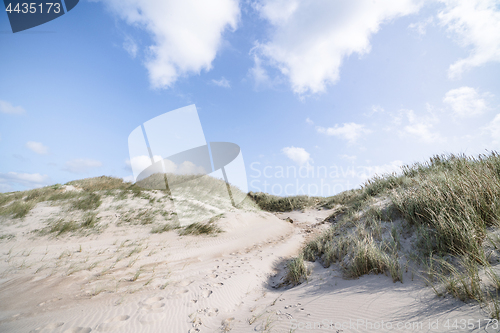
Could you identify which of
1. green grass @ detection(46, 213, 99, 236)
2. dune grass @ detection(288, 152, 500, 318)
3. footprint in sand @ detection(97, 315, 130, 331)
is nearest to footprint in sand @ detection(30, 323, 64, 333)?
footprint in sand @ detection(97, 315, 130, 331)

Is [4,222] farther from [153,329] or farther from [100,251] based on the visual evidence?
[153,329]

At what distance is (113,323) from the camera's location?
287 centimetres

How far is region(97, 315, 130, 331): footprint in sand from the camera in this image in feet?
9.09

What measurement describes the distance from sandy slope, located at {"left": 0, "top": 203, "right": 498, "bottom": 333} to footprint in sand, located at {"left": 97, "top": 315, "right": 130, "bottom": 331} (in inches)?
0.7

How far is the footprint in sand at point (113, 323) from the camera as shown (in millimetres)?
2770

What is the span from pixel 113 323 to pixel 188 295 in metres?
1.25

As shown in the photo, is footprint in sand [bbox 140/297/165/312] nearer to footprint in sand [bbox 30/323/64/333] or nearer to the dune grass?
footprint in sand [bbox 30/323/64/333]

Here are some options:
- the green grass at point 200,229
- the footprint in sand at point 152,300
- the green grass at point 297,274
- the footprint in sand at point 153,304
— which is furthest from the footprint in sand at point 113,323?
the green grass at point 200,229

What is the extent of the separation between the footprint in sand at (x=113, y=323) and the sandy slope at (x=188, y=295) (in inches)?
0.7

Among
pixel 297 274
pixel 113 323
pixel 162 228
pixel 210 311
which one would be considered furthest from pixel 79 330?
pixel 162 228

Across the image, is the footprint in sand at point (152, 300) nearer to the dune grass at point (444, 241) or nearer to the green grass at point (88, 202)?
the dune grass at point (444, 241)

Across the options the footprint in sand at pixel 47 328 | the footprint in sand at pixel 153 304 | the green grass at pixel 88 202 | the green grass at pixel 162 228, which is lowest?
the footprint in sand at pixel 153 304

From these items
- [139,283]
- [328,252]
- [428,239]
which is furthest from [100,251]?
[428,239]

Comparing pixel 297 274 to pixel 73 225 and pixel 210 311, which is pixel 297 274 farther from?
pixel 73 225
